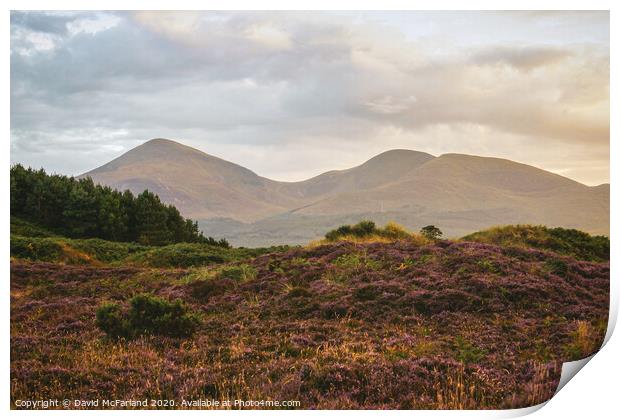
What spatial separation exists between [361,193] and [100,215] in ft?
41.2

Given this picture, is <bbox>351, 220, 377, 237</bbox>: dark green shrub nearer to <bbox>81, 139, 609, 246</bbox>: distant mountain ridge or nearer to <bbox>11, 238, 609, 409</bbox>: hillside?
<bbox>11, 238, 609, 409</bbox>: hillside

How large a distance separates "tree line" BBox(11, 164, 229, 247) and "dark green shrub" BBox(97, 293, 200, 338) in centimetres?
694

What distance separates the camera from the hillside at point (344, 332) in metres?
6.88

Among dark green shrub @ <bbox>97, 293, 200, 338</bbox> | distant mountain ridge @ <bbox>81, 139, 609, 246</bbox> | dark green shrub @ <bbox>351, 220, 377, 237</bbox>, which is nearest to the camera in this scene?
dark green shrub @ <bbox>97, 293, 200, 338</bbox>

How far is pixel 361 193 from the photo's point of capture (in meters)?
10.3

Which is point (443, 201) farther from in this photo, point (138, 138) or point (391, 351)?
point (138, 138)

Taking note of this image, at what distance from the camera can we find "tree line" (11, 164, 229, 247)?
51.1 ft

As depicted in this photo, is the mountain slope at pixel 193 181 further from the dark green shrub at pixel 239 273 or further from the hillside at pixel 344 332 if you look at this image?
the hillside at pixel 344 332

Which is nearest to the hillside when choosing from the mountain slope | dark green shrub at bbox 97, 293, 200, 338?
dark green shrub at bbox 97, 293, 200, 338

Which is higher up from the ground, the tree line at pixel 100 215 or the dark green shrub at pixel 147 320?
the tree line at pixel 100 215

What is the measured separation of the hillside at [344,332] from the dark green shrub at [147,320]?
0.16 metres

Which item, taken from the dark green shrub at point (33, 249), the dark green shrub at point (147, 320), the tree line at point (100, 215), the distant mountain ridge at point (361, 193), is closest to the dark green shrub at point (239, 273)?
the distant mountain ridge at point (361, 193)

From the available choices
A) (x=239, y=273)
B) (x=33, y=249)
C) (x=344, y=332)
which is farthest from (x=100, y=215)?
(x=344, y=332)

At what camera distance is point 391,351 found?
7.43 metres
